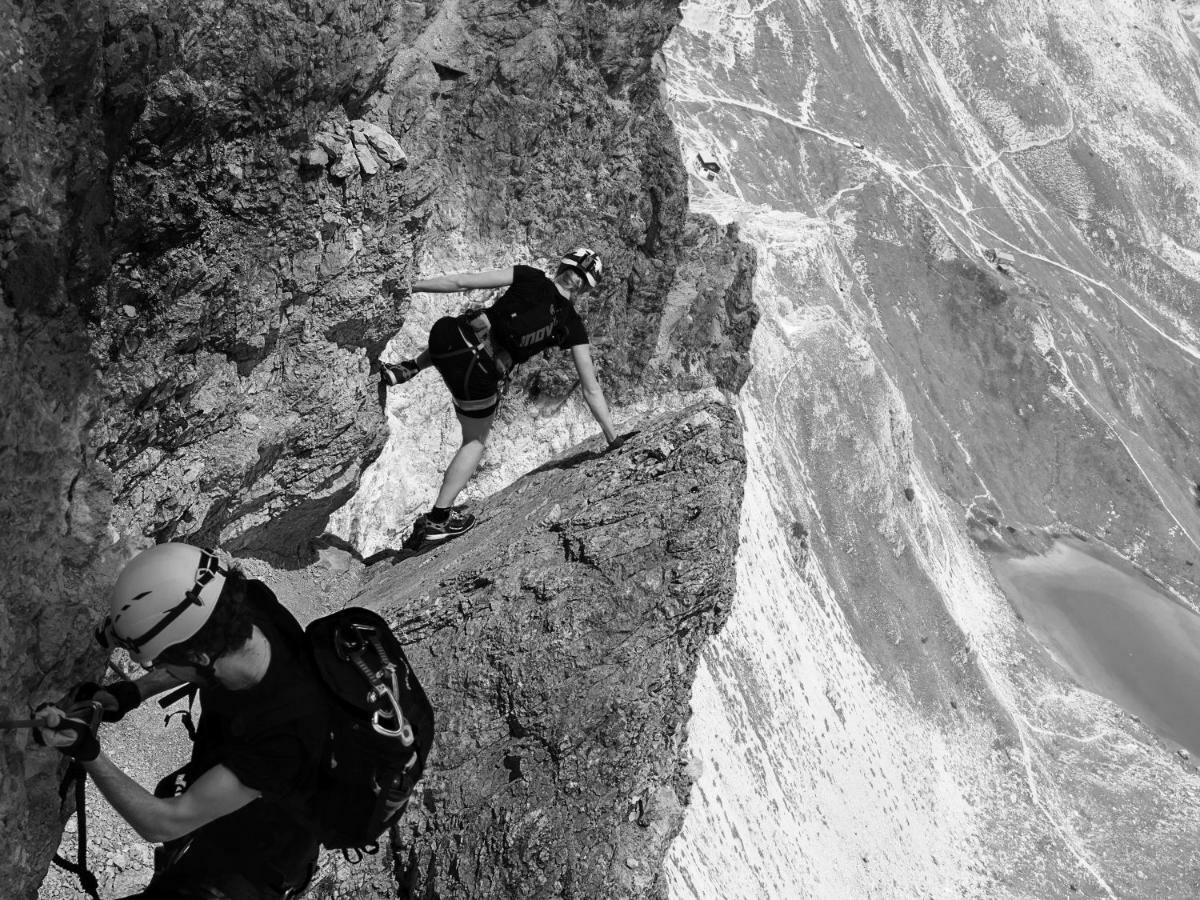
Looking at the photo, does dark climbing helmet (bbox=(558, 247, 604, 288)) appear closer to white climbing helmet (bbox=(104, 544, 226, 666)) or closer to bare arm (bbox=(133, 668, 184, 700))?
bare arm (bbox=(133, 668, 184, 700))

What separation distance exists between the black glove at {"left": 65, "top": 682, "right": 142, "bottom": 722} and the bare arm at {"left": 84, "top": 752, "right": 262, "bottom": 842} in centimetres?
40

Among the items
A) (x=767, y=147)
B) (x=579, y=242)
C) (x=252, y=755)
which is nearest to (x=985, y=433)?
(x=767, y=147)

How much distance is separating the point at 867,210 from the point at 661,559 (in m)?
55.7

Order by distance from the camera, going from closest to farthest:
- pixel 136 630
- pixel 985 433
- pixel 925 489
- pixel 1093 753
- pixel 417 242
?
pixel 136 630, pixel 417 242, pixel 1093 753, pixel 925 489, pixel 985 433

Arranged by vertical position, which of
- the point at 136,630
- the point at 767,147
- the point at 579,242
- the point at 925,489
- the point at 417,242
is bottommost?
the point at 925,489

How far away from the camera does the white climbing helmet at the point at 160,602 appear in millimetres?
4734

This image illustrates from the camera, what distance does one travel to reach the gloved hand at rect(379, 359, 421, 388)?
11617 mm

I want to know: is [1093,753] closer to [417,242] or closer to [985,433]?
[985,433]

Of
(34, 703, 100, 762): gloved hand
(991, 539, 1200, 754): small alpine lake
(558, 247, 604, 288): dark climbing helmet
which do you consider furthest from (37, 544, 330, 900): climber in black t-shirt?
(991, 539, 1200, 754): small alpine lake

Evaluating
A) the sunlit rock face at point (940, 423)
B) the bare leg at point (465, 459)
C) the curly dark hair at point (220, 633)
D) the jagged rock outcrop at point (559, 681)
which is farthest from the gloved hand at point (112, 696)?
the sunlit rock face at point (940, 423)

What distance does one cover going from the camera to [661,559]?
9953 mm

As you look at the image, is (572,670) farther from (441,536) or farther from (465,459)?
(465,459)

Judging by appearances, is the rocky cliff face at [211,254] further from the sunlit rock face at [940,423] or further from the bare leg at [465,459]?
the sunlit rock face at [940,423]

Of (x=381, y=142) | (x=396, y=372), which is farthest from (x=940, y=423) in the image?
(x=381, y=142)
